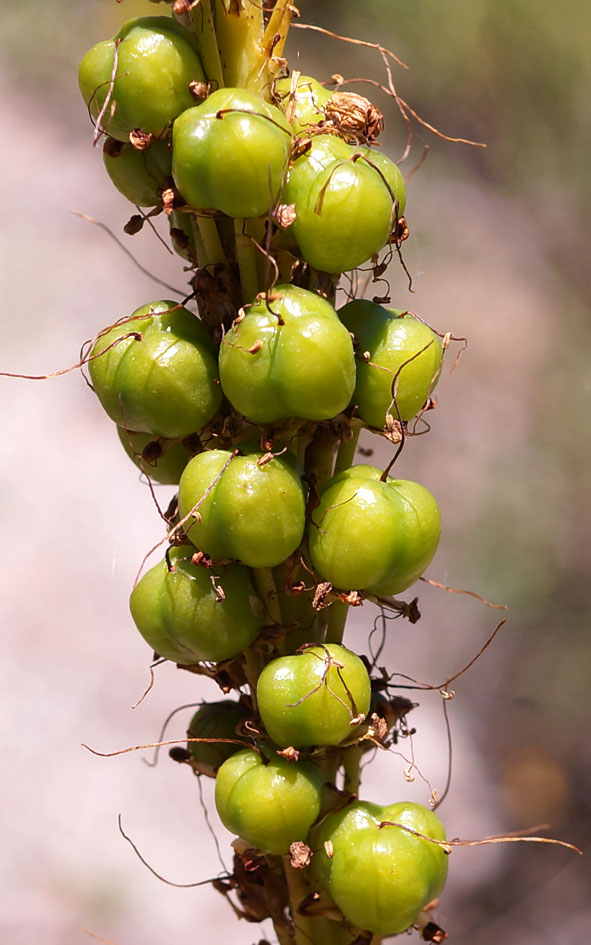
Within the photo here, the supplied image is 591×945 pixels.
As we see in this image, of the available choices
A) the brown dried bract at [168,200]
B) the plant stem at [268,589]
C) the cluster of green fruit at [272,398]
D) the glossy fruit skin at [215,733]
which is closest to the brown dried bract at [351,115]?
the cluster of green fruit at [272,398]

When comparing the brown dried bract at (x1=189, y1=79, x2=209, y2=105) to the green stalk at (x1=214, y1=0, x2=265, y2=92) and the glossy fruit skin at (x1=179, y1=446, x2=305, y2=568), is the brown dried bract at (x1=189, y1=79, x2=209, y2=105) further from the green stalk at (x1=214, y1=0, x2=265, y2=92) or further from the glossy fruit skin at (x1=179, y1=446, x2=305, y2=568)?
the glossy fruit skin at (x1=179, y1=446, x2=305, y2=568)

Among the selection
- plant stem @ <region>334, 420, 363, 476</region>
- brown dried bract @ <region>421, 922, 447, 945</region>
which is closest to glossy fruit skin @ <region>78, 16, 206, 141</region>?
plant stem @ <region>334, 420, 363, 476</region>

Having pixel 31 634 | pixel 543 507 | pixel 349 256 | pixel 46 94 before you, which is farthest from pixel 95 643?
pixel 349 256

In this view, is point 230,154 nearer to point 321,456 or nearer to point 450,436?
point 321,456

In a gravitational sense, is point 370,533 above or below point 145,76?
below

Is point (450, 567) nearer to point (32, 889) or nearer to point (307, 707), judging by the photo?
point (32, 889)

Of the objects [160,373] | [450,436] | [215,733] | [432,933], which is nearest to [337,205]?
[160,373]
